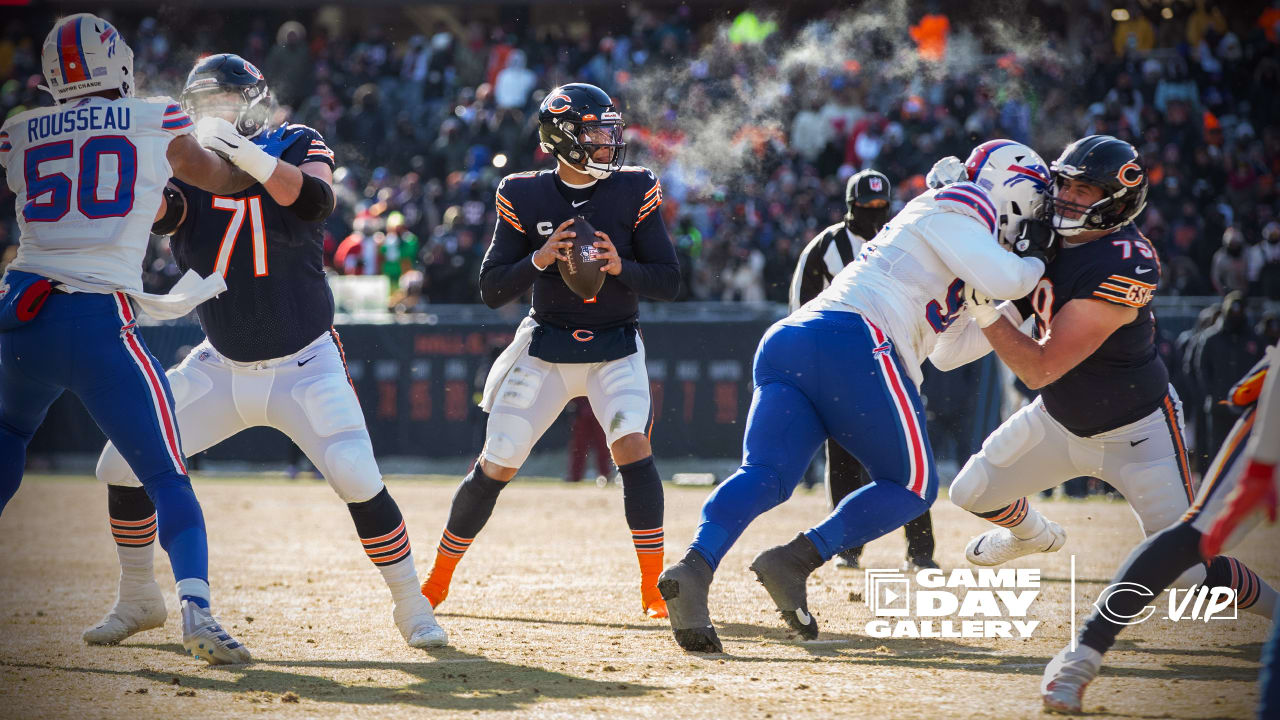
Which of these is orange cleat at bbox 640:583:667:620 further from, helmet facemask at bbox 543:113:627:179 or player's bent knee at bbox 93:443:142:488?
player's bent knee at bbox 93:443:142:488

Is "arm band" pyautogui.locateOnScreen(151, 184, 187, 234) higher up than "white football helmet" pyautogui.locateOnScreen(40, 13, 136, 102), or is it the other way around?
"white football helmet" pyautogui.locateOnScreen(40, 13, 136, 102)

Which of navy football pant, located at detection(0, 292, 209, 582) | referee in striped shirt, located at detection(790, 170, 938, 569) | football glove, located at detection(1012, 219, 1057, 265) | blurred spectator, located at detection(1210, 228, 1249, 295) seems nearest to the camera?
navy football pant, located at detection(0, 292, 209, 582)

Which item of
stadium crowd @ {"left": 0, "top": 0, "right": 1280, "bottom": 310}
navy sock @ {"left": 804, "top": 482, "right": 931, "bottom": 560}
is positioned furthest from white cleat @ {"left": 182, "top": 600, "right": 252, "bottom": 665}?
stadium crowd @ {"left": 0, "top": 0, "right": 1280, "bottom": 310}

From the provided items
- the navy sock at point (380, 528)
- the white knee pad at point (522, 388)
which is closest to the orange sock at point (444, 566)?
the white knee pad at point (522, 388)

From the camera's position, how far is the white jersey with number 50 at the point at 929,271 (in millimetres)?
4676

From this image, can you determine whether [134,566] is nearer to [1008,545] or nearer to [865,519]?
[865,519]

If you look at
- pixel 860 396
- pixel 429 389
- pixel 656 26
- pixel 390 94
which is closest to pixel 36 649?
pixel 860 396

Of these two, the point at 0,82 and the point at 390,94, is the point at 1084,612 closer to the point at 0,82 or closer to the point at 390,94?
the point at 390,94

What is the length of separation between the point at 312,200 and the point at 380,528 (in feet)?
4.21

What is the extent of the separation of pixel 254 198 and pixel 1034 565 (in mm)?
4929

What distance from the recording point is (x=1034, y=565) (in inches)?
302

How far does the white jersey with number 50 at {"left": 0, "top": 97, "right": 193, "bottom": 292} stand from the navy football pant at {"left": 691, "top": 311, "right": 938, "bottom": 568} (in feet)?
7.39

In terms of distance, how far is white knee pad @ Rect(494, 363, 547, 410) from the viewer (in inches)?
228

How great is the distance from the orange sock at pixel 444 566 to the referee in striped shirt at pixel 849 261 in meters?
2.21
